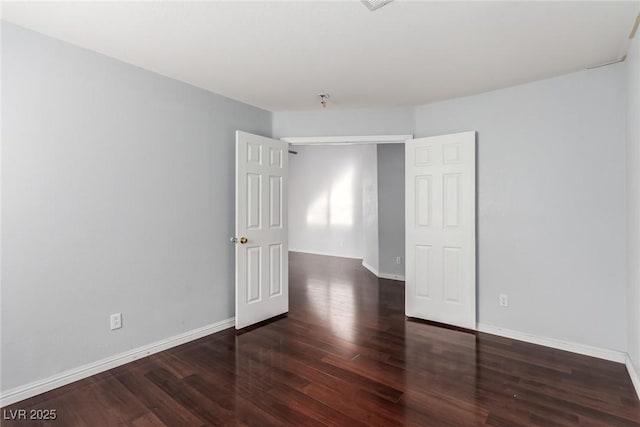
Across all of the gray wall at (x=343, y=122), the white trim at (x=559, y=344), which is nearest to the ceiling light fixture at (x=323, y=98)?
the gray wall at (x=343, y=122)

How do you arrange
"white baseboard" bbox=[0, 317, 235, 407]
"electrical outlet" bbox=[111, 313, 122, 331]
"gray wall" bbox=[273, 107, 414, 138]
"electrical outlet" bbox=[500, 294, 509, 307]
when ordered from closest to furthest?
"white baseboard" bbox=[0, 317, 235, 407] → "electrical outlet" bbox=[111, 313, 122, 331] → "electrical outlet" bbox=[500, 294, 509, 307] → "gray wall" bbox=[273, 107, 414, 138]

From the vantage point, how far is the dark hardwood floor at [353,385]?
2008 mm

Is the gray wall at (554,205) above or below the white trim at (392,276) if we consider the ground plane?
above

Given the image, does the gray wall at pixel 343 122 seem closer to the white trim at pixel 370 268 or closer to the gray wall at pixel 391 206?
the gray wall at pixel 391 206

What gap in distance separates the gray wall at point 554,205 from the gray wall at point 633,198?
6.2 inches

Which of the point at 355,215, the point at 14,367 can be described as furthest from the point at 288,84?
the point at 355,215

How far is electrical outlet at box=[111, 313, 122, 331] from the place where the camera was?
263 centimetres

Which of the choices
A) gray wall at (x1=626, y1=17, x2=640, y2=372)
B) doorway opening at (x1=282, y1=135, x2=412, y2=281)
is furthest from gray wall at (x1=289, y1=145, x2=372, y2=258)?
gray wall at (x1=626, y1=17, x2=640, y2=372)

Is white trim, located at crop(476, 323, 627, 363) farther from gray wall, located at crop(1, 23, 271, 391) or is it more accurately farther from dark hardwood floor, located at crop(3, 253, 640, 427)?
gray wall, located at crop(1, 23, 271, 391)

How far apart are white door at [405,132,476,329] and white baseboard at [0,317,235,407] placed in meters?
2.31

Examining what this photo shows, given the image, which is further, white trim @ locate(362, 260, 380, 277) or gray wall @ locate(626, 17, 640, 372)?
white trim @ locate(362, 260, 380, 277)

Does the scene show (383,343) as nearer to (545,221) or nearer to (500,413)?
(500,413)

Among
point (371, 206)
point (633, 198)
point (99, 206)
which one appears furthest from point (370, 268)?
A: point (99, 206)

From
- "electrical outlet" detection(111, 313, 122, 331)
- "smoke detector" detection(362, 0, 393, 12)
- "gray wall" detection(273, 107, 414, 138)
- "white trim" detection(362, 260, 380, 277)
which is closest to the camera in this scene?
Answer: "smoke detector" detection(362, 0, 393, 12)
